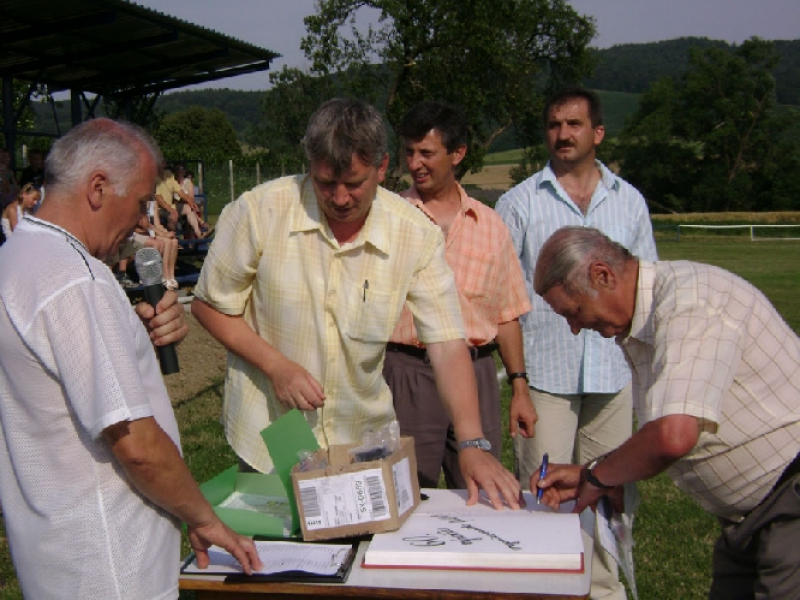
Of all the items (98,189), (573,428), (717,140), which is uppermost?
(98,189)

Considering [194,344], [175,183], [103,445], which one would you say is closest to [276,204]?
[103,445]

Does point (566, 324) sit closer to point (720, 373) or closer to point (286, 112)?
point (720, 373)

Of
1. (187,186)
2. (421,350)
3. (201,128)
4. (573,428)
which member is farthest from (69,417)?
(201,128)

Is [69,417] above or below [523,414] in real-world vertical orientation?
above

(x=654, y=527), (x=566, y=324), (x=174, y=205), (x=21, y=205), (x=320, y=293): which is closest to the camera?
(x=320, y=293)

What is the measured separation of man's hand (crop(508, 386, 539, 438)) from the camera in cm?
421

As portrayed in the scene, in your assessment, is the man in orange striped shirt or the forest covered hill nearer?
the man in orange striped shirt

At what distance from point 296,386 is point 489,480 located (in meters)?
0.67

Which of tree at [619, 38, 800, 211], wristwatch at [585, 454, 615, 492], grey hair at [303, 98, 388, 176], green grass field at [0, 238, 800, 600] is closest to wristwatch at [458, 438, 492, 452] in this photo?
wristwatch at [585, 454, 615, 492]

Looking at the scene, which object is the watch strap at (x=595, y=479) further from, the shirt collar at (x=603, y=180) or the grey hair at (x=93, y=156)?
the shirt collar at (x=603, y=180)

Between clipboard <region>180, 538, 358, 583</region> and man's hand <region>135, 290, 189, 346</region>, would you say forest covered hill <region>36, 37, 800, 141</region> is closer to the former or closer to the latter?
man's hand <region>135, 290, 189, 346</region>

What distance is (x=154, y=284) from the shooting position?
8.52ft

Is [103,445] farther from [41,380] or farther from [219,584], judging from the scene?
[219,584]

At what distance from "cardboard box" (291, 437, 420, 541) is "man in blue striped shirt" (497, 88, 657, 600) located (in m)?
1.92
